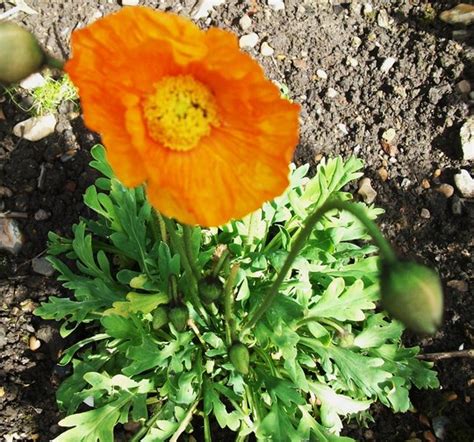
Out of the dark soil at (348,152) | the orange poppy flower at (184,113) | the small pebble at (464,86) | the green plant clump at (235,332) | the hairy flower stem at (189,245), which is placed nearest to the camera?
the orange poppy flower at (184,113)

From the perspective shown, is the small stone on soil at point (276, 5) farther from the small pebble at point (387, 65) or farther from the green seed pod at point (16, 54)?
the green seed pod at point (16, 54)

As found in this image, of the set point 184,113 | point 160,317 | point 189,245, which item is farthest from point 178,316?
point 184,113

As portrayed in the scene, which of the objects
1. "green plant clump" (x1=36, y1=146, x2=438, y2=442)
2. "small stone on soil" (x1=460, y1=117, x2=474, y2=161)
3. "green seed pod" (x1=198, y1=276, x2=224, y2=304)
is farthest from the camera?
"small stone on soil" (x1=460, y1=117, x2=474, y2=161)

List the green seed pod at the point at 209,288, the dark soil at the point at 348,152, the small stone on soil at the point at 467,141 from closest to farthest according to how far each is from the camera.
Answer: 1. the green seed pod at the point at 209,288
2. the dark soil at the point at 348,152
3. the small stone on soil at the point at 467,141

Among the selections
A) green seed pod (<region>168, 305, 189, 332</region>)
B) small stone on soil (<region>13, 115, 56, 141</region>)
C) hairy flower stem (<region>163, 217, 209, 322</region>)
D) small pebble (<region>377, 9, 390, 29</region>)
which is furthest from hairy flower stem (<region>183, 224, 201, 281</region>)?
small pebble (<region>377, 9, 390, 29</region>)

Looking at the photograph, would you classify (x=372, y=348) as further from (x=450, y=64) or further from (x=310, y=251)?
(x=450, y=64)

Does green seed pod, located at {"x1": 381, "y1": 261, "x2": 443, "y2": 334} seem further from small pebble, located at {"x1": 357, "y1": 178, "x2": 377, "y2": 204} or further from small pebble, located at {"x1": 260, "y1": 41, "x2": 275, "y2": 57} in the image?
small pebble, located at {"x1": 260, "y1": 41, "x2": 275, "y2": 57}

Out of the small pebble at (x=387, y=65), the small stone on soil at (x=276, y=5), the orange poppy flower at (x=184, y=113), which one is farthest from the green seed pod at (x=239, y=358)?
the small stone on soil at (x=276, y=5)
